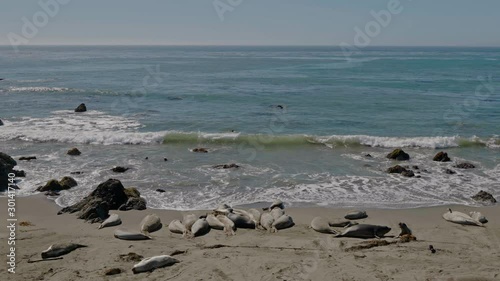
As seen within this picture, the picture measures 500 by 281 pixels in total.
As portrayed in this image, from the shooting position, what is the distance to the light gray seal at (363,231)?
1135cm

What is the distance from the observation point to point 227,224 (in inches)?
470

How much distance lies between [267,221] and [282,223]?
1.35ft

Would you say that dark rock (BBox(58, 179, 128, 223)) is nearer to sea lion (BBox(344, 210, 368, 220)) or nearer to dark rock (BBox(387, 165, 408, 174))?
sea lion (BBox(344, 210, 368, 220))

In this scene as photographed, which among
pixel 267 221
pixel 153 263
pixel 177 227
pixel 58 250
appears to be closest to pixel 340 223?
pixel 267 221

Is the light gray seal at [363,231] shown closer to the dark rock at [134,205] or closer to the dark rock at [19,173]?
the dark rock at [134,205]

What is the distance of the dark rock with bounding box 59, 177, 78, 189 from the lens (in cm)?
1585

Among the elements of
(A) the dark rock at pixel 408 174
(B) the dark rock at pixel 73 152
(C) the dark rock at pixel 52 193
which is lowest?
(B) the dark rock at pixel 73 152

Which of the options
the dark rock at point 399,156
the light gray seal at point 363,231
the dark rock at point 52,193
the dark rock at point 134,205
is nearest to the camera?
the light gray seal at point 363,231

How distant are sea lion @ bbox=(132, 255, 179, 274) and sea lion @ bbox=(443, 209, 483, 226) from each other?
7.91 metres

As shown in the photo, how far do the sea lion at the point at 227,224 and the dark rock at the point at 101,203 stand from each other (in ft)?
11.3

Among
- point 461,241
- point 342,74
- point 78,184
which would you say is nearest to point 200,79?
point 342,74

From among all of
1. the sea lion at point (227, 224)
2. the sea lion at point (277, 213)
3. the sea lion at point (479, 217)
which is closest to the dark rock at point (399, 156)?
the sea lion at point (479, 217)

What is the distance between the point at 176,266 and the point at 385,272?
4.40 meters

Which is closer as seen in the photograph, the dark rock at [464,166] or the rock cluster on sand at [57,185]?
the rock cluster on sand at [57,185]
